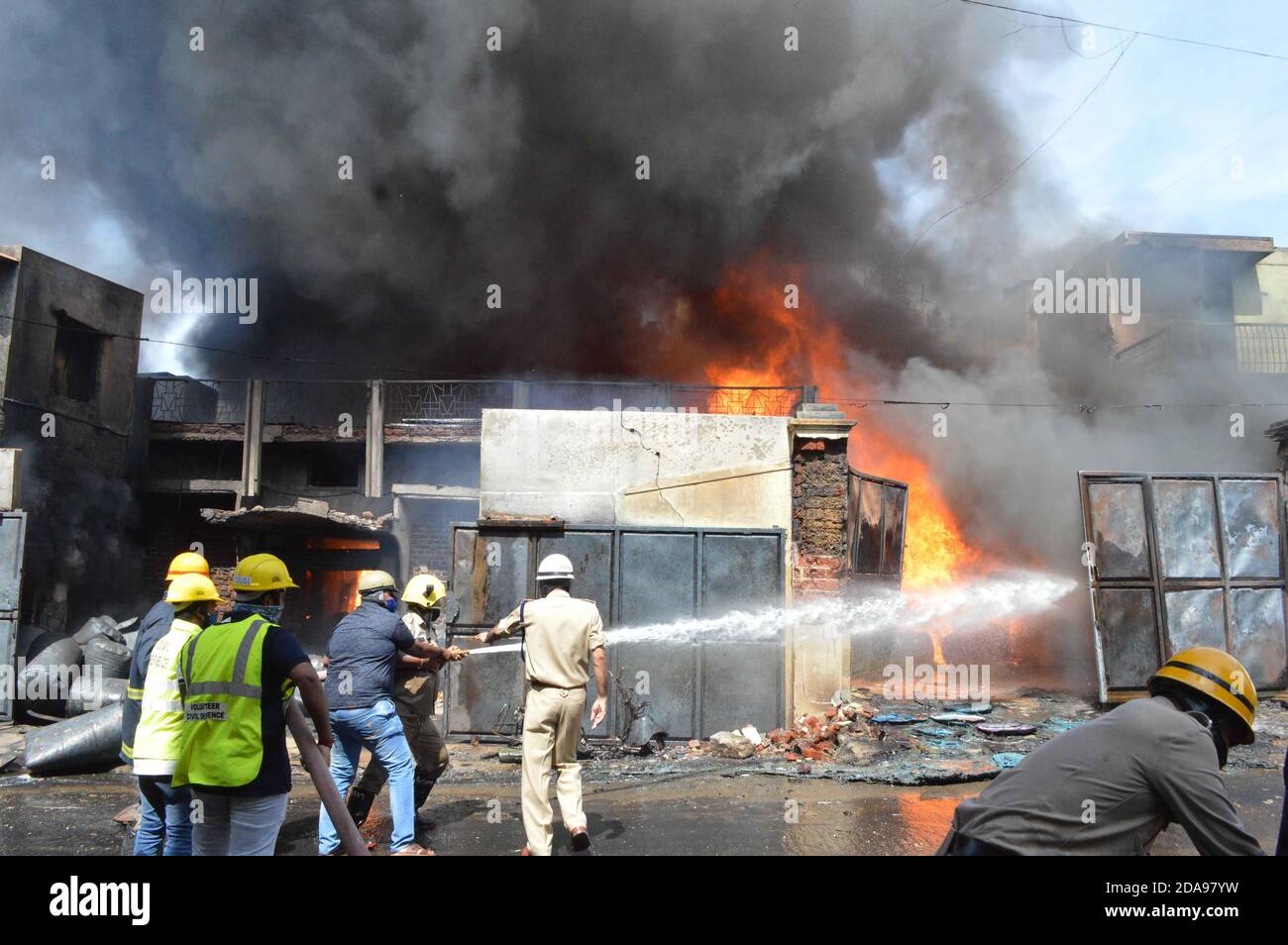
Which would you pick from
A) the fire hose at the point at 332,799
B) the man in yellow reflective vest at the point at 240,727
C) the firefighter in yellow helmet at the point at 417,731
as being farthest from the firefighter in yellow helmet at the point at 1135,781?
the firefighter in yellow helmet at the point at 417,731

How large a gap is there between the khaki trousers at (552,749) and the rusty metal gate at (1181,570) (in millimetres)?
6121

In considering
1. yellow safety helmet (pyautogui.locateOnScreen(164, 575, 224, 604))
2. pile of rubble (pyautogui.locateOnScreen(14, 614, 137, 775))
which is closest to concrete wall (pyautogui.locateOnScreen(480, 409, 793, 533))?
pile of rubble (pyautogui.locateOnScreen(14, 614, 137, 775))

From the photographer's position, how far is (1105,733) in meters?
2.26

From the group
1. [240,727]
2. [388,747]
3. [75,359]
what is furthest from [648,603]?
[75,359]

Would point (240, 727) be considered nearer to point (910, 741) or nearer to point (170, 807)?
point (170, 807)

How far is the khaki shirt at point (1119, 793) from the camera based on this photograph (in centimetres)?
211

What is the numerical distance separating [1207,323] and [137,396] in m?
25.8

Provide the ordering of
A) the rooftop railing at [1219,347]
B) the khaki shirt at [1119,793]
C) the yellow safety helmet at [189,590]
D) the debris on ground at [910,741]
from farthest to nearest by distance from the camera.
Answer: the rooftop railing at [1219,347]
the debris on ground at [910,741]
the yellow safety helmet at [189,590]
the khaki shirt at [1119,793]

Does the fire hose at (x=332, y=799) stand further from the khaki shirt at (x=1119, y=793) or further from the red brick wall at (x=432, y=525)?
the red brick wall at (x=432, y=525)

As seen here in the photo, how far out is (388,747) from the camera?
465 cm

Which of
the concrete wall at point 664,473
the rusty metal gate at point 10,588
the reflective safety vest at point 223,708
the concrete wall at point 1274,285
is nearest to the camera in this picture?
the reflective safety vest at point 223,708

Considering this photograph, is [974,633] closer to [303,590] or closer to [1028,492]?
[1028,492]

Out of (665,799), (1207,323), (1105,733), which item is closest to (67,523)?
(665,799)
